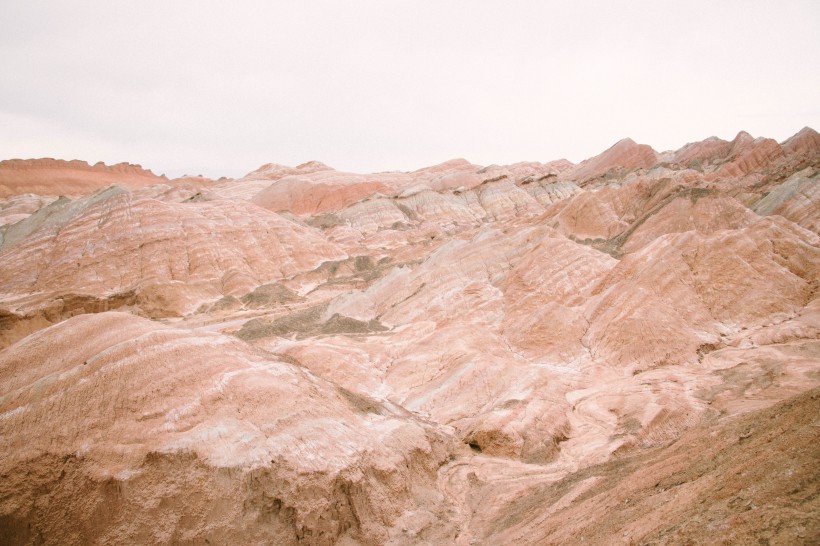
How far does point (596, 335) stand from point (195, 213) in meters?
42.4

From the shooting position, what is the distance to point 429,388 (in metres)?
21.7

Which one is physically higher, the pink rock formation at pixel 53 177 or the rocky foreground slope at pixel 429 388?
the pink rock formation at pixel 53 177

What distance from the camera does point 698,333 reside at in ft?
80.5

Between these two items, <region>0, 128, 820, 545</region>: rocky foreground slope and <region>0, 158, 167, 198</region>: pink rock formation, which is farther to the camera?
<region>0, 158, 167, 198</region>: pink rock formation

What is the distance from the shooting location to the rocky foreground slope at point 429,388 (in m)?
10.6

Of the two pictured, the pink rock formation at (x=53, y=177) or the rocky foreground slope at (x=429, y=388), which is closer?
the rocky foreground slope at (x=429, y=388)

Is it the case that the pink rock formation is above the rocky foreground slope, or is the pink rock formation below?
above

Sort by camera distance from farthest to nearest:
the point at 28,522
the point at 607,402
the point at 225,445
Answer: the point at 607,402
the point at 225,445
the point at 28,522

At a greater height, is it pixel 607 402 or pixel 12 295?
pixel 12 295

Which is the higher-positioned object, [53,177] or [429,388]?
[53,177]

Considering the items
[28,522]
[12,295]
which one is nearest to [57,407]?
[28,522]

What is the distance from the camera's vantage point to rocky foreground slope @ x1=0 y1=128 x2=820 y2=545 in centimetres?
1064

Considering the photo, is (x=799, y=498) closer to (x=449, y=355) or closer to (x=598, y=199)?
(x=449, y=355)

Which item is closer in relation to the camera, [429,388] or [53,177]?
[429,388]
